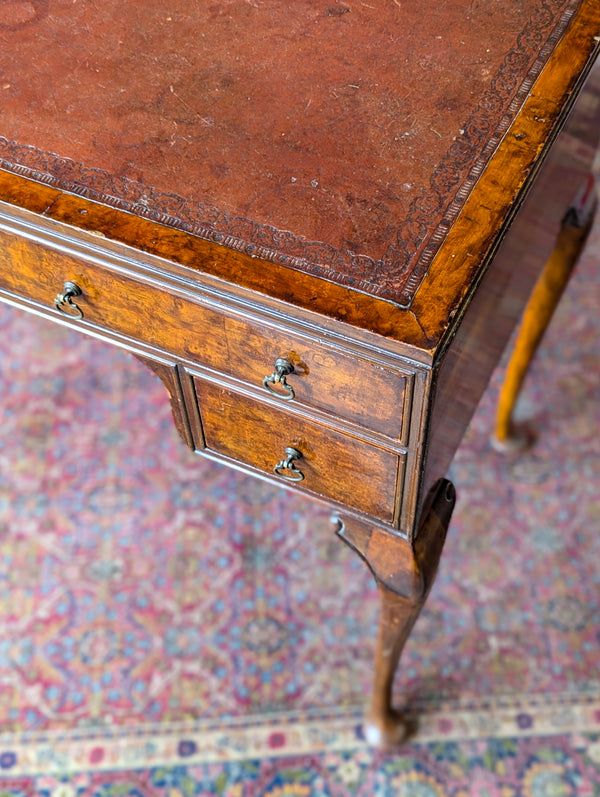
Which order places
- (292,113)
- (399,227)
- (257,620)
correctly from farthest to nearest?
1. (257,620)
2. (292,113)
3. (399,227)

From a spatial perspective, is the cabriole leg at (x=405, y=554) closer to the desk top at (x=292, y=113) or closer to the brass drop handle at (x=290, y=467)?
the brass drop handle at (x=290, y=467)

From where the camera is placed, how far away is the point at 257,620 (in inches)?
64.1

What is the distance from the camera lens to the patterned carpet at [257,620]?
1.48 meters

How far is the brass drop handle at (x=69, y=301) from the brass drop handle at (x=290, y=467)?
0.95 feet

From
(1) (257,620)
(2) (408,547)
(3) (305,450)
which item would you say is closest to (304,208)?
(3) (305,450)

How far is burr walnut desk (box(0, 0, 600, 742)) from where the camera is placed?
2.89 feet

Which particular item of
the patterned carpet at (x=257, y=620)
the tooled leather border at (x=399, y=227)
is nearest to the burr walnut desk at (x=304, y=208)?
the tooled leather border at (x=399, y=227)

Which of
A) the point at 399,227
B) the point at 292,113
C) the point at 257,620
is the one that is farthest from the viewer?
the point at 257,620

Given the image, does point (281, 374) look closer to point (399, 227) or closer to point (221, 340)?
point (221, 340)

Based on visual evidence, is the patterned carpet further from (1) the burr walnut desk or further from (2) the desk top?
(2) the desk top

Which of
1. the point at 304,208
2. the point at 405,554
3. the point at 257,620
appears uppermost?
the point at 304,208

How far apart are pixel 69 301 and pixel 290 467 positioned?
316 mm

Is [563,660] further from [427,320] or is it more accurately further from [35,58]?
[35,58]

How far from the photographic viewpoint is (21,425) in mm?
1922
